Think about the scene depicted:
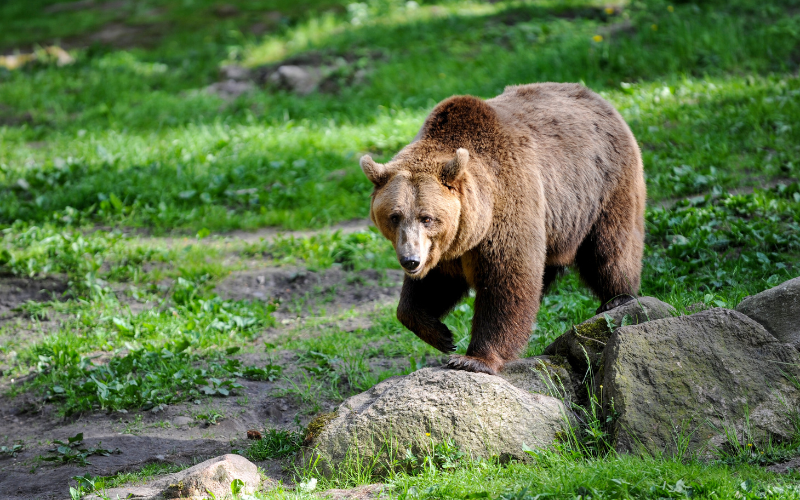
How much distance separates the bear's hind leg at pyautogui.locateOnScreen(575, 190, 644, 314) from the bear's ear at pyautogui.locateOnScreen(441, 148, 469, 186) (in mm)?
1494

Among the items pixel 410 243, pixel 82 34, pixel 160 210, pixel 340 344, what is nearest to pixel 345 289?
pixel 340 344

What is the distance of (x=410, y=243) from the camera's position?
405 centimetres

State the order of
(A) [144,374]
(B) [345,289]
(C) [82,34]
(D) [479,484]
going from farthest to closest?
(C) [82,34] → (B) [345,289] → (A) [144,374] → (D) [479,484]

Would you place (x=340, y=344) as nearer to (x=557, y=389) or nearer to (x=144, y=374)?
(x=144, y=374)

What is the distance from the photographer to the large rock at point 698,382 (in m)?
3.85

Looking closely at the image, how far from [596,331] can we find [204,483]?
2361 mm

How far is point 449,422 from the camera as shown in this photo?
13.2 ft

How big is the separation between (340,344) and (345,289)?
1219 millimetres

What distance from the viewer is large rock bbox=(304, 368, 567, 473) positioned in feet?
13.1

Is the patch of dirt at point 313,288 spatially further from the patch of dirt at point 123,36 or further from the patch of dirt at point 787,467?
the patch of dirt at point 123,36

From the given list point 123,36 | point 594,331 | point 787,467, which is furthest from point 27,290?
point 123,36

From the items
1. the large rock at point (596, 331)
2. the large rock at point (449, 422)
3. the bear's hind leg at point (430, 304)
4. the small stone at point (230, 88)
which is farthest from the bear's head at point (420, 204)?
the small stone at point (230, 88)

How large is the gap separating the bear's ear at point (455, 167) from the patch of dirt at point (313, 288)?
2.63 meters

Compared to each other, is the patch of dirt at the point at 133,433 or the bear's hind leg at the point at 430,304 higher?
the bear's hind leg at the point at 430,304
